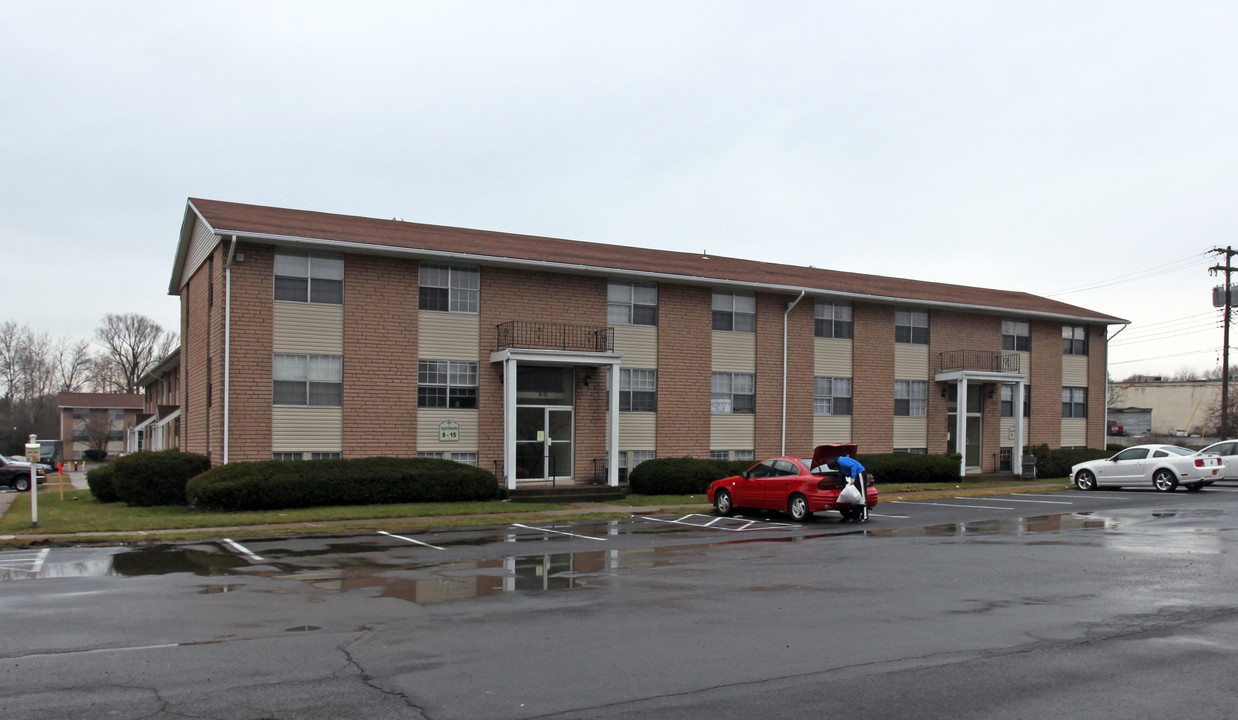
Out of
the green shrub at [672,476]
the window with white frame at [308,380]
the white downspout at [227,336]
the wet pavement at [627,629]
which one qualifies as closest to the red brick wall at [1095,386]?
the green shrub at [672,476]

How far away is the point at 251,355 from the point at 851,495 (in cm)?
1491

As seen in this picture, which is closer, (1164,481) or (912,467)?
(1164,481)

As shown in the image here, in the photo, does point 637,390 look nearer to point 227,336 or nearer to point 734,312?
point 734,312

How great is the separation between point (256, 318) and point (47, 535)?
807cm

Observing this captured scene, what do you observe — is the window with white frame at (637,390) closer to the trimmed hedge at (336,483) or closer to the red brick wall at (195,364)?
the trimmed hedge at (336,483)

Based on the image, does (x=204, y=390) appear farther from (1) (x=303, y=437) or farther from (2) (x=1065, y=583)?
(2) (x=1065, y=583)

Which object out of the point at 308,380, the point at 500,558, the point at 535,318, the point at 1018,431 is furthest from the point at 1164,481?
the point at 308,380

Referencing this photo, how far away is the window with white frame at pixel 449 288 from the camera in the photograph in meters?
26.0

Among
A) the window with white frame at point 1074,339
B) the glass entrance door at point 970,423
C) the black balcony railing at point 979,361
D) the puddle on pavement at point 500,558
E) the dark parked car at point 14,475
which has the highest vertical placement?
the window with white frame at point 1074,339

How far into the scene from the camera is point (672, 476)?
27.3 m

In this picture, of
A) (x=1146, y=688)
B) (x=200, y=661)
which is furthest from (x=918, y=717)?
(x=200, y=661)

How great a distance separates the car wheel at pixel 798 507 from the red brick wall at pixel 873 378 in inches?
532

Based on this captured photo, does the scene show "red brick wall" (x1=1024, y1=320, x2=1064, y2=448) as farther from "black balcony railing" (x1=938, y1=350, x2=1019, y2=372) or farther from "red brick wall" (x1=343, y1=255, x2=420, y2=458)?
"red brick wall" (x1=343, y1=255, x2=420, y2=458)

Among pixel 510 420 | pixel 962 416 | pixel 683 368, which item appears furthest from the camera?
pixel 962 416
